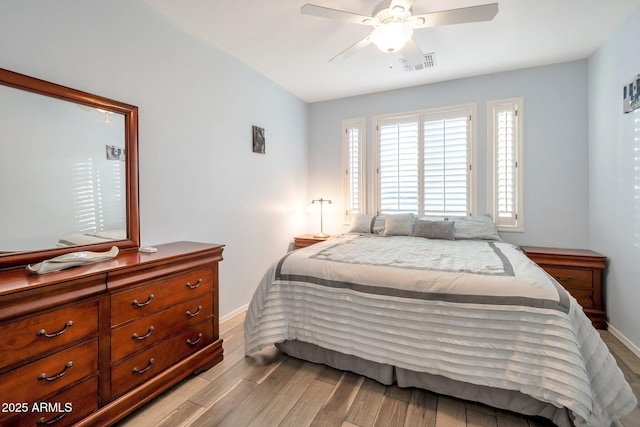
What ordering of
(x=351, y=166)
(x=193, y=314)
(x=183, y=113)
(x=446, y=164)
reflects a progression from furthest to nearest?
(x=351, y=166), (x=446, y=164), (x=183, y=113), (x=193, y=314)

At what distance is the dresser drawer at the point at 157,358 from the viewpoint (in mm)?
1551

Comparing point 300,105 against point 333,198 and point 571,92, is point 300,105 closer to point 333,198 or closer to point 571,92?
point 333,198

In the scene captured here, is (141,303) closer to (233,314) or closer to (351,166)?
(233,314)

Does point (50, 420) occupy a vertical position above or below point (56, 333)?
below

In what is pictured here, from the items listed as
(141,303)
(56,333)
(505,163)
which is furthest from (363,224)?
(56,333)

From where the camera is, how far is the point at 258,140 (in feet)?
11.0

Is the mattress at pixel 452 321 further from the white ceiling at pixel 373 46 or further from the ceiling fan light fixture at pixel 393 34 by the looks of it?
the white ceiling at pixel 373 46

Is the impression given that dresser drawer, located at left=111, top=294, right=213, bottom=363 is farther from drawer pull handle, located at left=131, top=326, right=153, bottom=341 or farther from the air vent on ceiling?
the air vent on ceiling

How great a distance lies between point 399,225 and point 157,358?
106 inches

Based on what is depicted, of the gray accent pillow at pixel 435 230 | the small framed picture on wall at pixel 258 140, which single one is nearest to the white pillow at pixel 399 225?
the gray accent pillow at pixel 435 230

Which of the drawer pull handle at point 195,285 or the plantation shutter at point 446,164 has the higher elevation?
the plantation shutter at point 446,164

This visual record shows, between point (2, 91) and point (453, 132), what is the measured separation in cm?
396

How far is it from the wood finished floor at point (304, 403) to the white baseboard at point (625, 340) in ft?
0.50

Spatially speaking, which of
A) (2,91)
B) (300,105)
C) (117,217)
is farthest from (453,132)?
(2,91)
